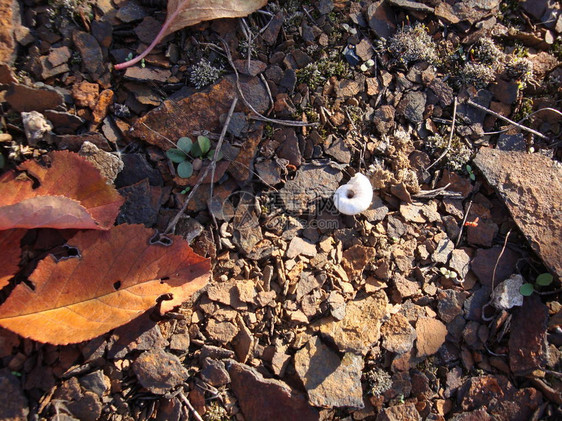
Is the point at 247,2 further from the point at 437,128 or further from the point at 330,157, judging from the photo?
the point at 437,128

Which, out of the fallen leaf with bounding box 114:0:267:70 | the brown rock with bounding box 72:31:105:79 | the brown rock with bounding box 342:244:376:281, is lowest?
the brown rock with bounding box 342:244:376:281

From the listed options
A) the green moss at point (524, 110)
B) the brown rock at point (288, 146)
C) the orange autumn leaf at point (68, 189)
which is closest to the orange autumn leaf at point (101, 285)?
the orange autumn leaf at point (68, 189)

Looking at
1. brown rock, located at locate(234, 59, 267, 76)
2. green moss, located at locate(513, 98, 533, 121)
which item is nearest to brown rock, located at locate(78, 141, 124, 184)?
brown rock, located at locate(234, 59, 267, 76)

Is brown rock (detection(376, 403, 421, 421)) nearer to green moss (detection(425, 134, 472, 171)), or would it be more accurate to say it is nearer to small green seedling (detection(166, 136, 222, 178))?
green moss (detection(425, 134, 472, 171))

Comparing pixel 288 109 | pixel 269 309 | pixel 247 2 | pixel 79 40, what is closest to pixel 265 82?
pixel 288 109

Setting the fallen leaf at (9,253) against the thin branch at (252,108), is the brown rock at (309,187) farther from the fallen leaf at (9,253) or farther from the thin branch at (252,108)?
the fallen leaf at (9,253)

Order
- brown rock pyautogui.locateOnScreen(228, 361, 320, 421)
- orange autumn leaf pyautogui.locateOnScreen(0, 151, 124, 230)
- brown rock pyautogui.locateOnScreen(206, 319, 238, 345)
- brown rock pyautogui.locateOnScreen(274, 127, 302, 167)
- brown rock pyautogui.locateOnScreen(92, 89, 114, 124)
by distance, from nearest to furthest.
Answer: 1. orange autumn leaf pyautogui.locateOnScreen(0, 151, 124, 230)
2. brown rock pyautogui.locateOnScreen(228, 361, 320, 421)
3. brown rock pyautogui.locateOnScreen(206, 319, 238, 345)
4. brown rock pyautogui.locateOnScreen(92, 89, 114, 124)
5. brown rock pyautogui.locateOnScreen(274, 127, 302, 167)
